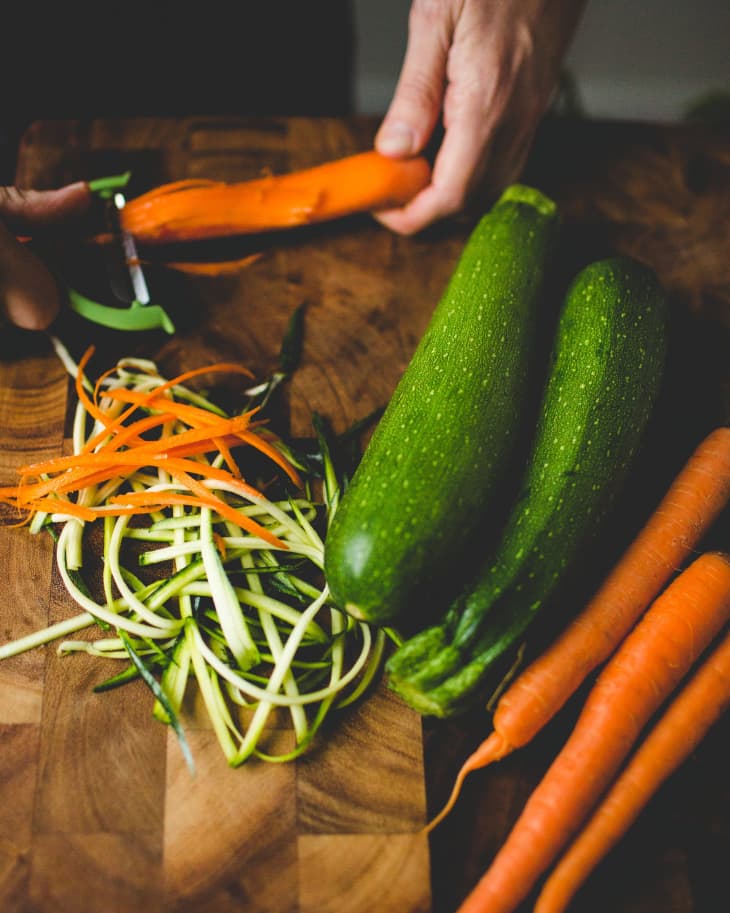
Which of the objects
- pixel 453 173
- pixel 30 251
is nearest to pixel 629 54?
pixel 453 173

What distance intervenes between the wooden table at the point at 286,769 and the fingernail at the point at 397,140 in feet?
1.26

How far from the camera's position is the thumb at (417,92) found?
232cm

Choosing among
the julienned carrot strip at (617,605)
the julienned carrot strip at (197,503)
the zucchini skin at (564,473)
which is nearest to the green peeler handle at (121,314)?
the julienned carrot strip at (197,503)

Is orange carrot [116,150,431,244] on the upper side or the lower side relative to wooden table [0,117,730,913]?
upper

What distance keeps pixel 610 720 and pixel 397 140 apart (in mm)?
1677

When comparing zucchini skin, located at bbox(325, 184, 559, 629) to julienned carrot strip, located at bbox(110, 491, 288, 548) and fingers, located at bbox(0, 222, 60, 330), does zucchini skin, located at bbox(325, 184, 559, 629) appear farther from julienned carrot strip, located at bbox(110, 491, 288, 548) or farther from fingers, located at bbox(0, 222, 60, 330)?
fingers, located at bbox(0, 222, 60, 330)

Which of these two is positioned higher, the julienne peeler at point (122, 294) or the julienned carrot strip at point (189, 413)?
the julienne peeler at point (122, 294)

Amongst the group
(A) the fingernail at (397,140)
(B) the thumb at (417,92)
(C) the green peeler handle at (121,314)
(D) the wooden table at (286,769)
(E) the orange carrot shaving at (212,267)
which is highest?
(B) the thumb at (417,92)

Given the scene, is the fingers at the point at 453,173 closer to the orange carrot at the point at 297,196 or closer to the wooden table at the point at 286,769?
the orange carrot at the point at 297,196

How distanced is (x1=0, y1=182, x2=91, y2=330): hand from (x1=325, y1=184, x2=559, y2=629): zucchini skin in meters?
0.98

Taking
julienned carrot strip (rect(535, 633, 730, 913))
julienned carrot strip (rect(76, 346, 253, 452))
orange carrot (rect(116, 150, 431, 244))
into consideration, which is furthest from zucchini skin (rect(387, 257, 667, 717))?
julienned carrot strip (rect(76, 346, 253, 452))

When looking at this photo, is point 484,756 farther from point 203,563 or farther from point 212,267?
point 212,267

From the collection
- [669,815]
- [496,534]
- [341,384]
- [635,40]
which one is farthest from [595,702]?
[635,40]

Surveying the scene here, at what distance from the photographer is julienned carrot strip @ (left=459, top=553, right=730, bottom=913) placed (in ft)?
5.42
